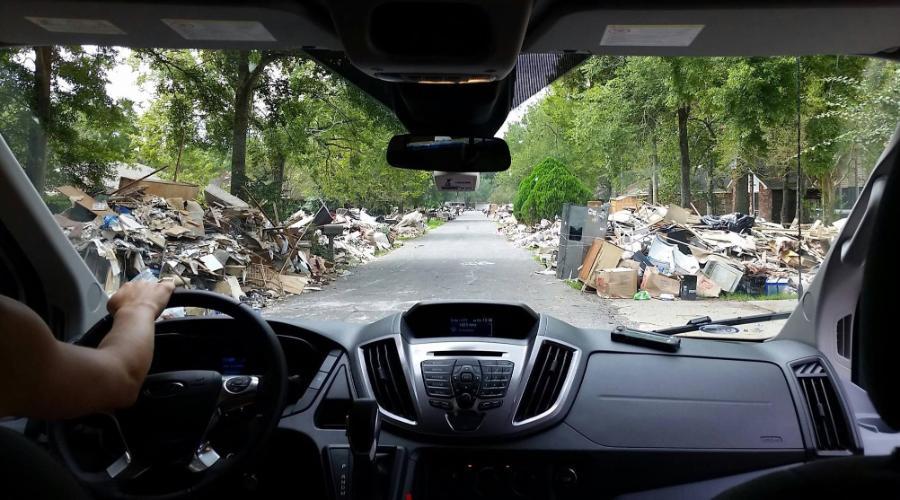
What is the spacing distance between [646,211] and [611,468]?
6419 millimetres

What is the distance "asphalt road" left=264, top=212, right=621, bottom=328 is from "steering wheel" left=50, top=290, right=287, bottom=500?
4.07 ft

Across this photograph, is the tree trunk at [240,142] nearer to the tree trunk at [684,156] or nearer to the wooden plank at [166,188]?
the wooden plank at [166,188]

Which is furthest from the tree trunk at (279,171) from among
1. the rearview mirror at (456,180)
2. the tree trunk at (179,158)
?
the rearview mirror at (456,180)

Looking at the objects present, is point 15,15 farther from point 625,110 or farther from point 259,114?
point 625,110

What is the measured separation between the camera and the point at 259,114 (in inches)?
203

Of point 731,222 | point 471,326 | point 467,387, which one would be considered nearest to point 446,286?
point 471,326

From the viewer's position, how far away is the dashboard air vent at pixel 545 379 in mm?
2986

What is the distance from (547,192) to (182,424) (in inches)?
161

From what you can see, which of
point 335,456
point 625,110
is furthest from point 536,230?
point 335,456

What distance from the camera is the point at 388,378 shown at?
3.09 m

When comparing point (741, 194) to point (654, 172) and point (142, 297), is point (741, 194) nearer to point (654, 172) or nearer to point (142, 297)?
point (654, 172)

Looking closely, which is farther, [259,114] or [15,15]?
[259,114]

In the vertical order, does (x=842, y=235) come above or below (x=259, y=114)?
below

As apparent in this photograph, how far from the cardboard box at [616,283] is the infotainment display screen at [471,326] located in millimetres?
2323
